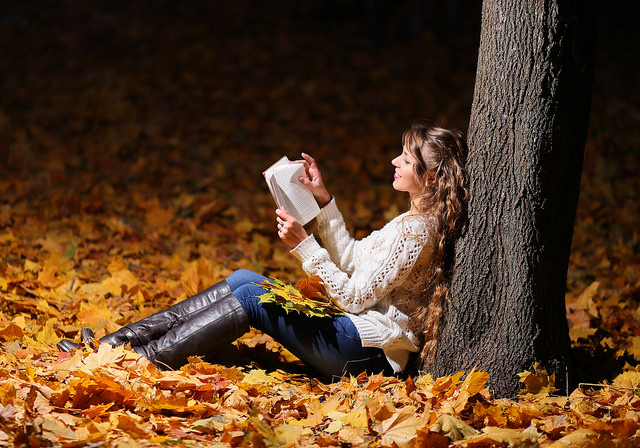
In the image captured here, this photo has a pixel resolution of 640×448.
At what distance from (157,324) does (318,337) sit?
0.75 m

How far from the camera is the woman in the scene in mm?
2668

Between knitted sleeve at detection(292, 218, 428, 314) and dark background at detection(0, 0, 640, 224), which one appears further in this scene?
dark background at detection(0, 0, 640, 224)

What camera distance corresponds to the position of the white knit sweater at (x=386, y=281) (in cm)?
266

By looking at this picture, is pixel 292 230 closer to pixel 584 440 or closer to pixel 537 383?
pixel 537 383

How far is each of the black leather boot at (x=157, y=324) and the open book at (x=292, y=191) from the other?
48cm

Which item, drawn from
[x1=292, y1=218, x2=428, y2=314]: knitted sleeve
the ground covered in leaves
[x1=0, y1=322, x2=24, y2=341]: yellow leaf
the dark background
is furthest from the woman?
the dark background

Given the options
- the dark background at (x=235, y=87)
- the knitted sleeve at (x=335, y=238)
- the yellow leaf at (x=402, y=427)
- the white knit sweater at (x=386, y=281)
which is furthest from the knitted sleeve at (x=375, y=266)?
the dark background at (x=235, y=87)

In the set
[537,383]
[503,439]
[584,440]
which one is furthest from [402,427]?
[537,383]

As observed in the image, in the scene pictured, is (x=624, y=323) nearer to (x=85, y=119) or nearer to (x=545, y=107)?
(x=545, y=107)

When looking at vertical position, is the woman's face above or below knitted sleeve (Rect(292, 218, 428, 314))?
above

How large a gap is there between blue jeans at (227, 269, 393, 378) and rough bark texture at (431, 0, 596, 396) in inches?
14.1

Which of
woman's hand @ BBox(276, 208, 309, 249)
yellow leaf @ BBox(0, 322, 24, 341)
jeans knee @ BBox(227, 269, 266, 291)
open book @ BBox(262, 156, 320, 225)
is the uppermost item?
open book @ BBox(262, 156, 320, 225)

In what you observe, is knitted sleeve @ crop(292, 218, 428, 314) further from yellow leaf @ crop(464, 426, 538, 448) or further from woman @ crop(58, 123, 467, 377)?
yellow leaf @ crop(464, 426, 538, 448)

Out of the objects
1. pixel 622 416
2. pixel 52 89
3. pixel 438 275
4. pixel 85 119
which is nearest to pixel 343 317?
pixel 438 275
